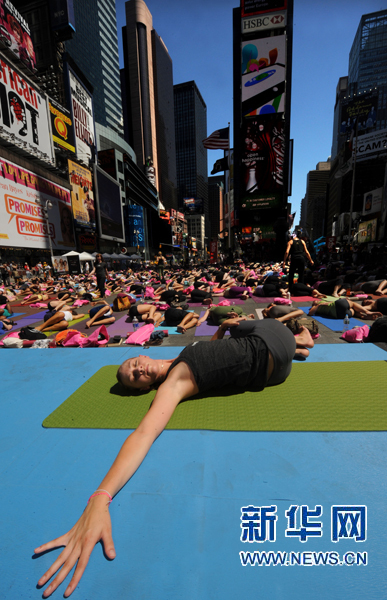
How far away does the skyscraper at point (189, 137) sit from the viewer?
14512 cm

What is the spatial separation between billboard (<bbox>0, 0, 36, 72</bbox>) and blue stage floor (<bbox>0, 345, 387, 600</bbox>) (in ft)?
124

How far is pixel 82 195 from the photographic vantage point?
36875 millimetres

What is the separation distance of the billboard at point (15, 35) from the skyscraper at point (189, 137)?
4887 inches

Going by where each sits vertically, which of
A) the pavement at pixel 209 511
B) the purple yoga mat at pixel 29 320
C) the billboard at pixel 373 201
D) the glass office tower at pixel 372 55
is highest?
the glass office tower at pixel 372 55

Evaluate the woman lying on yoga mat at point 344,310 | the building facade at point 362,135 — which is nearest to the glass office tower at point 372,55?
the building facade at point 362,135

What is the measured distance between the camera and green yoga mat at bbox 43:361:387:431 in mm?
2205

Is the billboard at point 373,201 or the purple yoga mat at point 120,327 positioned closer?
the purple yoga mat at point 120,327

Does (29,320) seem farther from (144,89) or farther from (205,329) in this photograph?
A: (144,89)

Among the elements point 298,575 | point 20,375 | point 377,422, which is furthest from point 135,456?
point 20,375

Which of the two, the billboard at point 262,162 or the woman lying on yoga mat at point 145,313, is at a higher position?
the billboard at point 262,162

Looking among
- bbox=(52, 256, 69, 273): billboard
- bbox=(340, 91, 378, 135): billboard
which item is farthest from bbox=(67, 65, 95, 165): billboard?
bbox=(340, 91, 378, 135): billboard

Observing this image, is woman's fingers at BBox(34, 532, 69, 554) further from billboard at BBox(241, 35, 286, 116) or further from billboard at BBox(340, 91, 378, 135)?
billboard at BBox(340, 91, 378, 135)

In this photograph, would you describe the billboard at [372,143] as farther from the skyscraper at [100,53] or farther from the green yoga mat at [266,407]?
the skyscraper at [100,53]

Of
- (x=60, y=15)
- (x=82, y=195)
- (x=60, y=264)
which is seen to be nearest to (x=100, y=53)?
(x=60, y=15)
